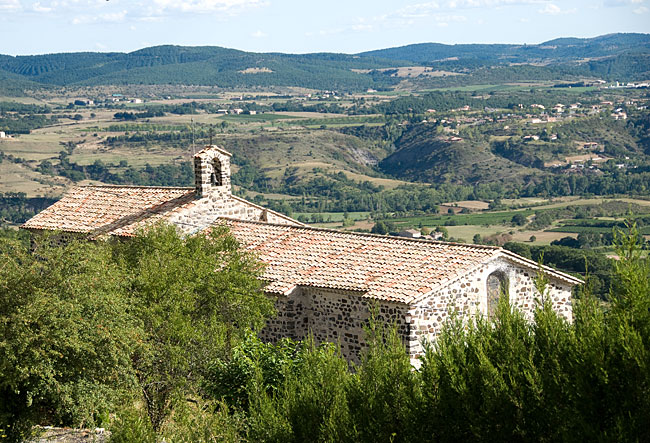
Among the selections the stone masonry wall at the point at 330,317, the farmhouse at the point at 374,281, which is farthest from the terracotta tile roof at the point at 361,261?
the stone masonry wall at the point at 330,317

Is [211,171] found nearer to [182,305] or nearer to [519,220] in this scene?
[182,305]

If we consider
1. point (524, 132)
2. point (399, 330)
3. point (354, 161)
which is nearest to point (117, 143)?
point (354, 161)

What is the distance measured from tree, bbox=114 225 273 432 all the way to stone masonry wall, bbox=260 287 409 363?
0.61 meters

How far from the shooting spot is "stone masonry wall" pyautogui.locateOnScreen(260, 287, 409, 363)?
18.2 meters

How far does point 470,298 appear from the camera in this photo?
18.7m

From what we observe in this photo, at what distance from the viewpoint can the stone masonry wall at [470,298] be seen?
17.8 meters

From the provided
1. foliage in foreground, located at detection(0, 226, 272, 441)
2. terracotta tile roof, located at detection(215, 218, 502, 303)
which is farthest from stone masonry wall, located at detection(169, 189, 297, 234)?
foliage in foreground, located at detection(0, 226, 272, 441)

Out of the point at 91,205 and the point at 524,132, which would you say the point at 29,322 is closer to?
the point at 91,205

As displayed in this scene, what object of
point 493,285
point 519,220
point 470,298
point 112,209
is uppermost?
point 112,209

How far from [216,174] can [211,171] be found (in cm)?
23

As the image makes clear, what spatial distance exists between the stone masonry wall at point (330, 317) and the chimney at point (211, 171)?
21.2 ft

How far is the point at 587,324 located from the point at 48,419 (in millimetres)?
9904

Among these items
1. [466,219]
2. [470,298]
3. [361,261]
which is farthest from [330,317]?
[466,219]

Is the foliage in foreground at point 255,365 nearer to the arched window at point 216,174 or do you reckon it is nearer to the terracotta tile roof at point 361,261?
the terracotta tile roof at point 361,261
